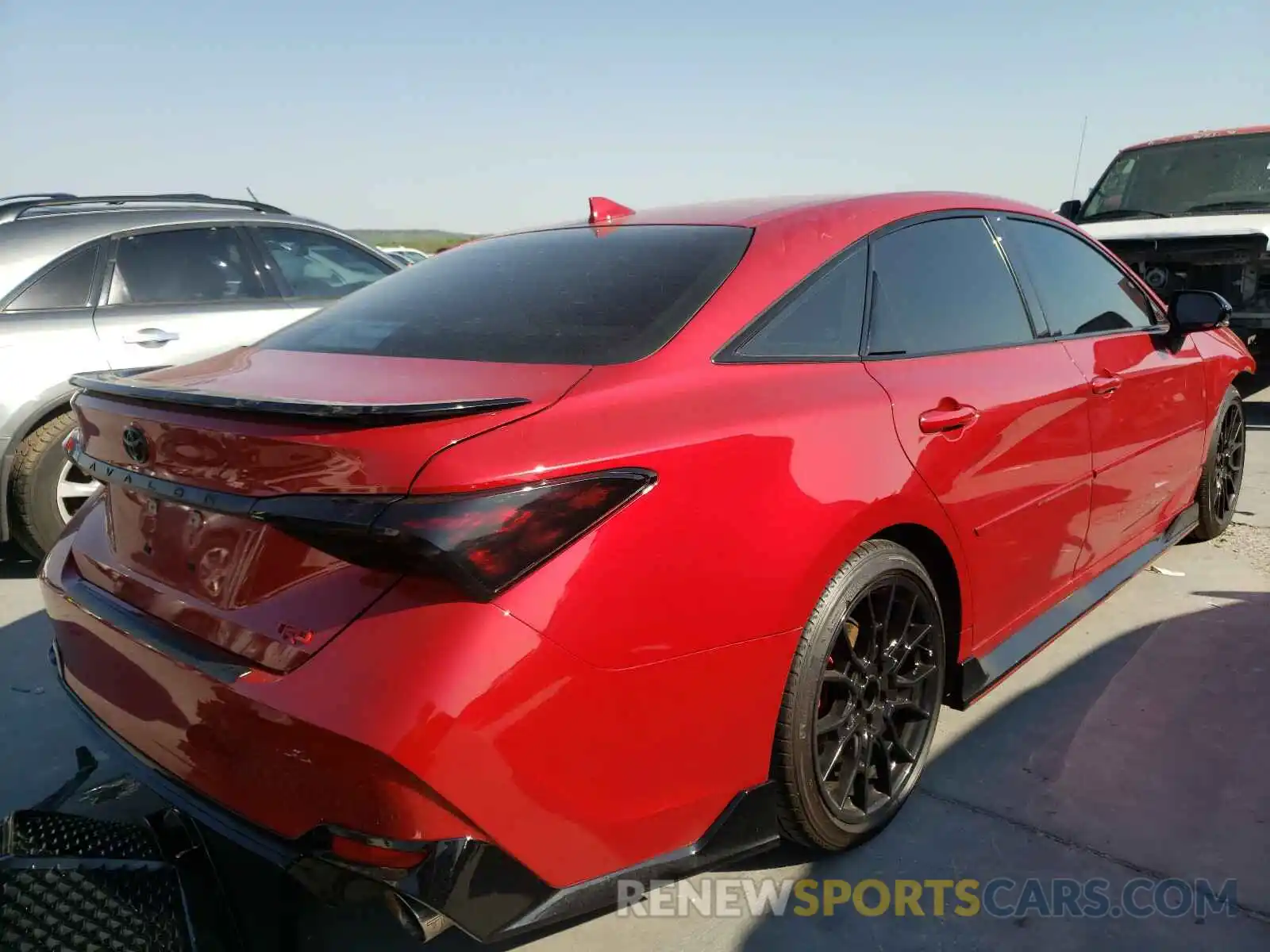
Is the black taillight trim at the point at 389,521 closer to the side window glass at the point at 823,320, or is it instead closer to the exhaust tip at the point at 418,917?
the exhaust tip at the point at 418,917

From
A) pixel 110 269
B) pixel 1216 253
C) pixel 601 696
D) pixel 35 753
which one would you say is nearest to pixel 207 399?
pixel 601 696

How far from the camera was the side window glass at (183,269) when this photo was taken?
4.68 metres

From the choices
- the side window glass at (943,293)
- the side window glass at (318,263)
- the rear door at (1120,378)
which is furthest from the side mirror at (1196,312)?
the side window glass at (318,263)

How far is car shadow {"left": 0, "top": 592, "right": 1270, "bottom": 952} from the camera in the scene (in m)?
2.03

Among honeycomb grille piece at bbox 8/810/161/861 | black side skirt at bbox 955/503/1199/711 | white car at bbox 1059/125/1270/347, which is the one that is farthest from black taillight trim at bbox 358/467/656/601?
white car at bbox 1059/125/1270/347

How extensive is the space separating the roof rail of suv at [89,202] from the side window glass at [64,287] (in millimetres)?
340

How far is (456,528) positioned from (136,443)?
2.71 feet

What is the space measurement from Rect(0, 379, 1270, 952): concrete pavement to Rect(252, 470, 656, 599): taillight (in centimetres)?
101

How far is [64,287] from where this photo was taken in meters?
4.41

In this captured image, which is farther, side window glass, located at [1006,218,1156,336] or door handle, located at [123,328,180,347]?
door handle, located at [123,328,180,347]

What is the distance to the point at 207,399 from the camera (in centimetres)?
174

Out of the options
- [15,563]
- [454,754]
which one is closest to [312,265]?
[15,563]

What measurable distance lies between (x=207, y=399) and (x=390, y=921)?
1.23 metres

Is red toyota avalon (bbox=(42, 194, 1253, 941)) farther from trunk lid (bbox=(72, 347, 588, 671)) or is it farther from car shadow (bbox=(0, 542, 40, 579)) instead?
car shadow (bbox=(0, 542, 40, 579))
